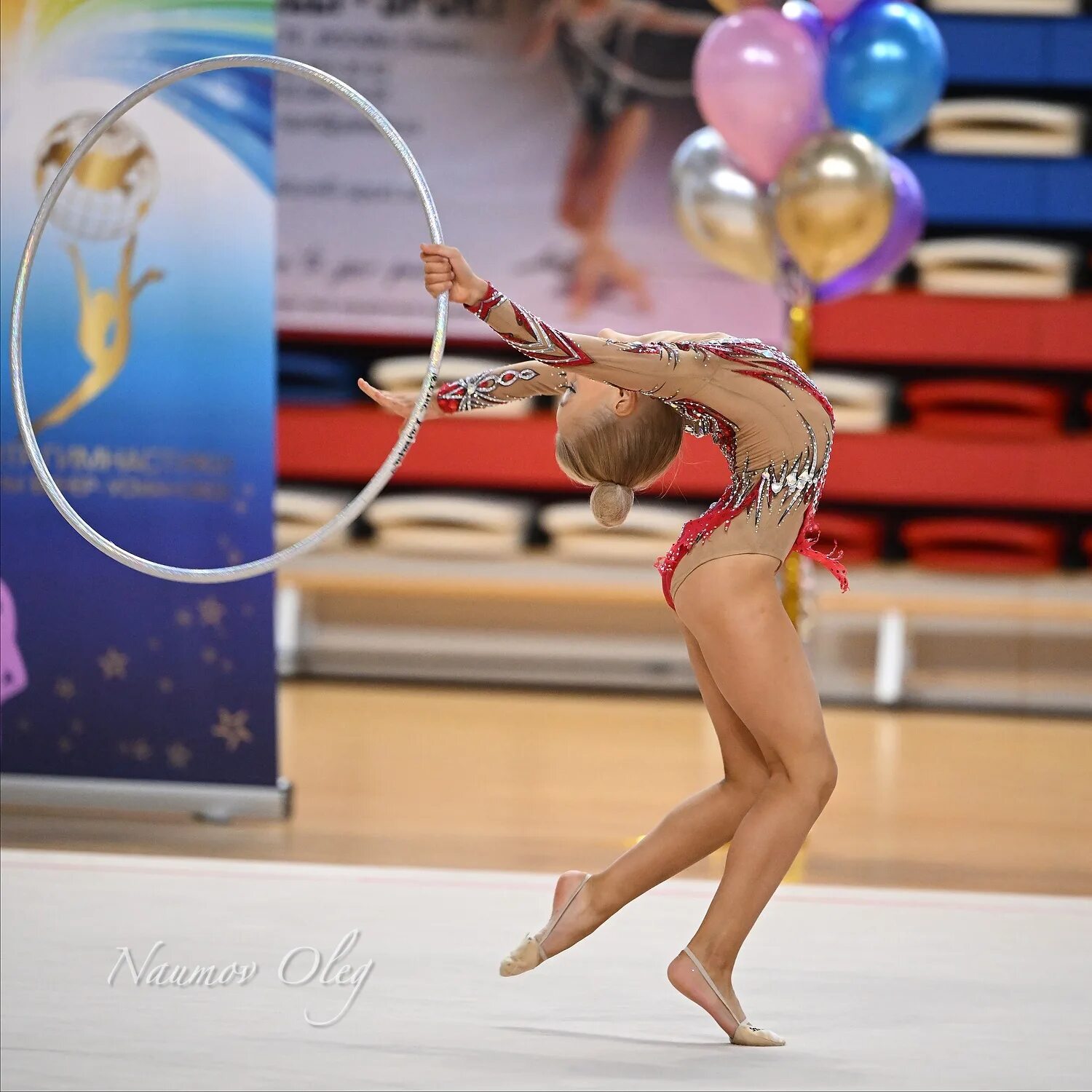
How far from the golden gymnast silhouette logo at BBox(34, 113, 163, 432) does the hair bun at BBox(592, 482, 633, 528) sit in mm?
1346

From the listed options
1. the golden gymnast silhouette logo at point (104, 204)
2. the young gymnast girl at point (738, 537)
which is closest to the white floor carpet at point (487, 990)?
the young gymnast girl at point (738, 537)

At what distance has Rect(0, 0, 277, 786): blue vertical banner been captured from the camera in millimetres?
2879

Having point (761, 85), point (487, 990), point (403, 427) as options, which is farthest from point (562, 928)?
point (761, 85)

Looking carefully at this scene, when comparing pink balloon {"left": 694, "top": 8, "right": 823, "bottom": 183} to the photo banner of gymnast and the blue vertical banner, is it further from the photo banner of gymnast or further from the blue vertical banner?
the photo banner of gymnast

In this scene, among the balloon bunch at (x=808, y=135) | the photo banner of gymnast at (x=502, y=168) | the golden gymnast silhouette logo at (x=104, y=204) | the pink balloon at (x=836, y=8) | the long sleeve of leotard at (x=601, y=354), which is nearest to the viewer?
the long sleeve of leotard at (x=601, y=354)

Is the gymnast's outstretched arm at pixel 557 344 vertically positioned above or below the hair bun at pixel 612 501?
above

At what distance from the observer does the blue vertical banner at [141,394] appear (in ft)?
9.45

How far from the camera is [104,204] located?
2.90 meters

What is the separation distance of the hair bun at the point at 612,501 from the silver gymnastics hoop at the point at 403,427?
229 millimetres

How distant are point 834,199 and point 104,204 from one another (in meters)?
1.34

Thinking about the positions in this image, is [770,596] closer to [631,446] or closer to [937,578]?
[631,446]

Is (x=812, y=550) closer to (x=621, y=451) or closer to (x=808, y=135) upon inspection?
(x=621, y=451)

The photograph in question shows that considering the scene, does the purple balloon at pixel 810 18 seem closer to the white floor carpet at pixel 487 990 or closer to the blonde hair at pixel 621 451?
the blonde hair at pixel 621 451

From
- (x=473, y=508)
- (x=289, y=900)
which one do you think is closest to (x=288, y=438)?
(x=473, y=508)
